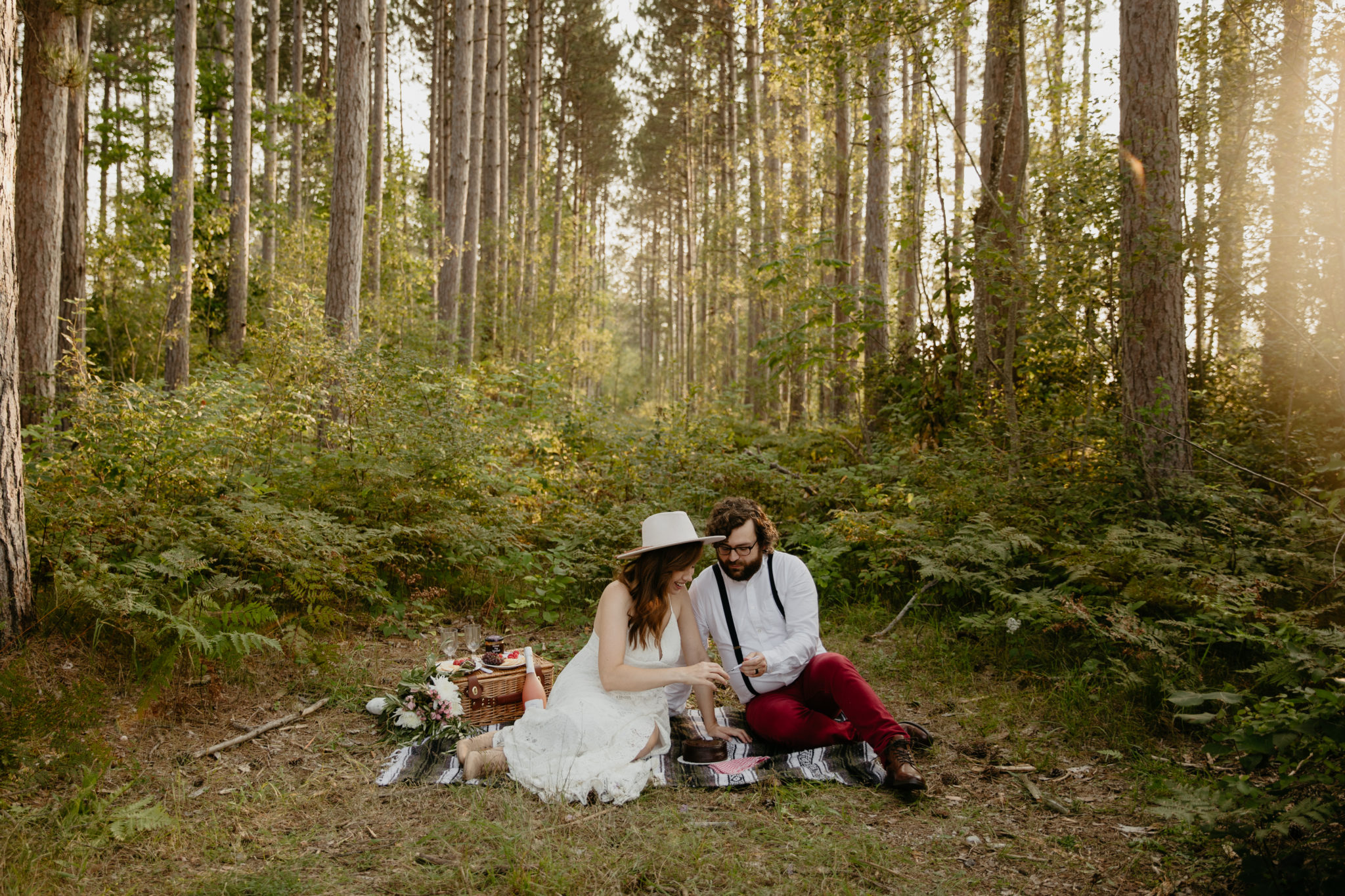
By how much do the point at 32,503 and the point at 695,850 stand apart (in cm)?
491

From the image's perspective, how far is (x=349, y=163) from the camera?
9969mm

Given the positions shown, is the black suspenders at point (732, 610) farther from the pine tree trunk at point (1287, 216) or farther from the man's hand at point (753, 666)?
the pine tree trunk at point (1287, 216)

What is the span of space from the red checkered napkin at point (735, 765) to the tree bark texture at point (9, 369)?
12.8 ft

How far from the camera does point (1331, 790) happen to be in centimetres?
303

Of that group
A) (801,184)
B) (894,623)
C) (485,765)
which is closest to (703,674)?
(485,765)

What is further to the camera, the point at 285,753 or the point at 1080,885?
the point at 285,753

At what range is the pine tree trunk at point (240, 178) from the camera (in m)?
13.9

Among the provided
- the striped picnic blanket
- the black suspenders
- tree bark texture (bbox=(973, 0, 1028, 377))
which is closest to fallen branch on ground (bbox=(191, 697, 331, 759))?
the striped picnic blanket

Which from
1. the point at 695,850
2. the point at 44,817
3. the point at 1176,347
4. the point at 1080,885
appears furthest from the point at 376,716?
the point at 1176,347

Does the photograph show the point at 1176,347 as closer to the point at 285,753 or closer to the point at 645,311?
the point at 285,753

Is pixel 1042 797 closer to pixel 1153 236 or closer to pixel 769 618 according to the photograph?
pixel 769 618

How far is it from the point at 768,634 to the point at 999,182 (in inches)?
292

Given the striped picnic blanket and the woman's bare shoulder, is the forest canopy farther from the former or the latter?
the woman's bare shoulder

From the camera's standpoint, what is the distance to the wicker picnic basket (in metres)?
4.76
